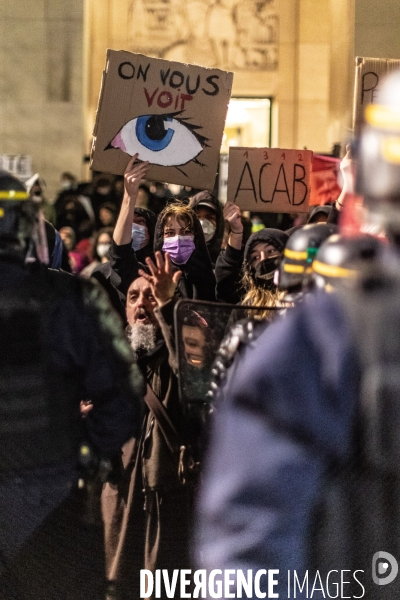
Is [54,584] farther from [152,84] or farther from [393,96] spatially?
[152,84]

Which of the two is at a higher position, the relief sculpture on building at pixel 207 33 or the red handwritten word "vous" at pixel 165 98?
the relief sculpture on building at pixel 207 33

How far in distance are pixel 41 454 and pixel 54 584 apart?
46 cm

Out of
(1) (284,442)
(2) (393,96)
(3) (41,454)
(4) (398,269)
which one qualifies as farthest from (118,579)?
(2) (393,96)

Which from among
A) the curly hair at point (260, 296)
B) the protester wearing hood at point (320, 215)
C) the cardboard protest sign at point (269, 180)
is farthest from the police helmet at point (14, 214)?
the cardboard protest sign at point (269, 180)

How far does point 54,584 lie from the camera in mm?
3369

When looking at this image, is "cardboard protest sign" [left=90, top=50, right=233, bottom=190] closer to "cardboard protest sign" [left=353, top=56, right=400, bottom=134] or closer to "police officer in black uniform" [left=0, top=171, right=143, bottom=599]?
"cardboard protest sign" [left=353, top=56, right=400, bottom=134]

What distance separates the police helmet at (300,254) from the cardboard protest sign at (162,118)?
188 centimetres

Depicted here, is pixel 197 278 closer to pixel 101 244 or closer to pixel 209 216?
pixel 209 216

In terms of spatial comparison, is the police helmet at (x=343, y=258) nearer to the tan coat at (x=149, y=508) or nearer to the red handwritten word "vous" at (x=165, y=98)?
the tan coat at (x=149, y=508)

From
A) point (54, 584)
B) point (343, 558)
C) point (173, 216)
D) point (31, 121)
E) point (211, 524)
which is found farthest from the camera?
point (31, 121)

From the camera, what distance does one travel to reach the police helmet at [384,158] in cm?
218

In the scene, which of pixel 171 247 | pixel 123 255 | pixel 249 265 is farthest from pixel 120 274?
pixel 249 265

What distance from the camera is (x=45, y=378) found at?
3129 millimetres

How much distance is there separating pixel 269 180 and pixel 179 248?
3.58 feet
